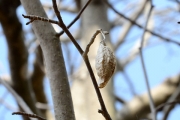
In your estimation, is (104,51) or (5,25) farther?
(5,25)

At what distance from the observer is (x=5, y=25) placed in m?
0.87

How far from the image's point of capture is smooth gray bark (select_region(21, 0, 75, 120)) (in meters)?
0.43

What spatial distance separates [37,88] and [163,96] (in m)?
0.59

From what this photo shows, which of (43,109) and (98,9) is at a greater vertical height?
(98,9)

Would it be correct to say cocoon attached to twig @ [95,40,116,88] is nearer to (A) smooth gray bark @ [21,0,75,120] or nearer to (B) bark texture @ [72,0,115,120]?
(A) smooth gray bark @ [21,0,75,120]

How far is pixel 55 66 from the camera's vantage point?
448 millimetres

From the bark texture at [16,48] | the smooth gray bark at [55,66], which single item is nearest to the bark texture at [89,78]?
the bark texture at [16,48]

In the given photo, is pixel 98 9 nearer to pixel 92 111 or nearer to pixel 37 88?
pixel 92 111

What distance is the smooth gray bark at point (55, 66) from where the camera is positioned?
430 mm

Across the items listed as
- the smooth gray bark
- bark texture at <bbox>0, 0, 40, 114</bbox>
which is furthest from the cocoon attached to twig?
bark texture at <bbox>0, 0, 40, 114</bbox>

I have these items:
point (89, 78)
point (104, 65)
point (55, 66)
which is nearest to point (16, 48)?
point (89, 78)

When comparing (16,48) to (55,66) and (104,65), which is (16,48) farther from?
(104,65)

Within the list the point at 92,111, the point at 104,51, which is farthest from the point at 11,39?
the point at 104,51

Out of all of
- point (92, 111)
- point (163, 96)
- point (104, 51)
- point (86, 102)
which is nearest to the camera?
point (104, 51)
